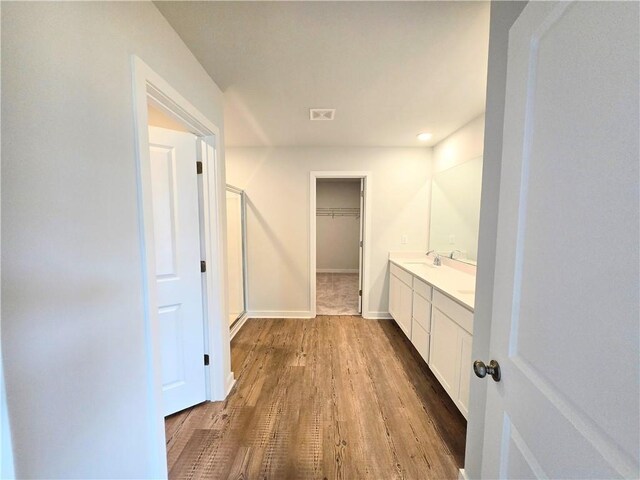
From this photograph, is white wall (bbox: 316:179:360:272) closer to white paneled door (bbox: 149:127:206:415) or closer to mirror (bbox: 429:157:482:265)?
mirror (bbox: 429:157:482:265)

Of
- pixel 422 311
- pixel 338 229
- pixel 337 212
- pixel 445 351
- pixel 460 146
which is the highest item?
pixel 460 146

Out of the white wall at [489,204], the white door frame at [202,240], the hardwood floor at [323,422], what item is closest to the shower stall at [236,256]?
the hardwood floor at [323,422]

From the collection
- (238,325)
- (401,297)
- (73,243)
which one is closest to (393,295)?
(401,297)

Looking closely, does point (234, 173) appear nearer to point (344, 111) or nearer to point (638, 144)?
point (344, 111)

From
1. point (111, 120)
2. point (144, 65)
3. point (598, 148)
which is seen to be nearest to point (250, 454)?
point (111, 120)

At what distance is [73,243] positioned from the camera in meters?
0.75

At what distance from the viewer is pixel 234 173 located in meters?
3.30

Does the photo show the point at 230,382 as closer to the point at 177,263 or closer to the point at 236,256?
the point at 177,263

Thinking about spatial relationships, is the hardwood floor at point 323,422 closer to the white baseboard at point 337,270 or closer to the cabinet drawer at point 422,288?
the cabinet drawer at point 422,288

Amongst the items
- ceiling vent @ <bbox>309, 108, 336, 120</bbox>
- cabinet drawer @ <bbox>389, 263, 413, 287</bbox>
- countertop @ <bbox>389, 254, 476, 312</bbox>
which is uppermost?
ceiling vent @ <bbox>309, 108, 336, 120</bbox>

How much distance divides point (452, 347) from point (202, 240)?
1881 mm

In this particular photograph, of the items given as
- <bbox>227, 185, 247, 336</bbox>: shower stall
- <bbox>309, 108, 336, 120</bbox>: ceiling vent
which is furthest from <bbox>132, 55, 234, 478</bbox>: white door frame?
<bbox>227, 185, 247, 336</bbox>: shower stall

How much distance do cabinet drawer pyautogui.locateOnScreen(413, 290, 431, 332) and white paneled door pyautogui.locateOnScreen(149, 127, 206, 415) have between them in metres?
1.79

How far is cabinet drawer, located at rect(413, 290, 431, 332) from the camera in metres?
2.08
